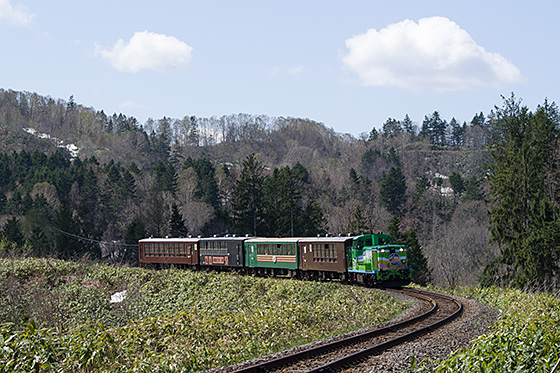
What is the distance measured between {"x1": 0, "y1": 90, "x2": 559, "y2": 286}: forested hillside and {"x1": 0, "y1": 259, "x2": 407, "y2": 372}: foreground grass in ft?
63.7

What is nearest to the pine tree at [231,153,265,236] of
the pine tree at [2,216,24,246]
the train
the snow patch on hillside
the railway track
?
the train

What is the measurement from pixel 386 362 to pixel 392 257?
1685 cm

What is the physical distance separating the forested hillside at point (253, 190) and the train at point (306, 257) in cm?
1358

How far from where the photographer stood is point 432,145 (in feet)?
545

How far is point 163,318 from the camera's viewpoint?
1669cm

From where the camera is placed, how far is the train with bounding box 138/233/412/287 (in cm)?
2795

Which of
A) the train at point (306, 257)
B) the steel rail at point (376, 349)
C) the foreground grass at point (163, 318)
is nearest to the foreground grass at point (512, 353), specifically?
the steel rail at point (376, 349)

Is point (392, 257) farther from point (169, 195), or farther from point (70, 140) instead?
point (70, 140)

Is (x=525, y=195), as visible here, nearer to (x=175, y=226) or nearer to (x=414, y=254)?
(x=414, y=254)

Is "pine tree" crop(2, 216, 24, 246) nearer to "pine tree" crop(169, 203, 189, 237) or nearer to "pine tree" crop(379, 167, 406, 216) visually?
"pine tree" crop(169, 203, 189, 237)

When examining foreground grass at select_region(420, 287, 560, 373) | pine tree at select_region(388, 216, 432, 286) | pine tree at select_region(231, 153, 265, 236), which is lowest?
pine tree at select_region(388, 216, 432, 286)

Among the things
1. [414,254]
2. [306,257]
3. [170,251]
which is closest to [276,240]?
[306,257]

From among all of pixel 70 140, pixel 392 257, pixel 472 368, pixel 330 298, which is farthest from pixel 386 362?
pixel 70 140

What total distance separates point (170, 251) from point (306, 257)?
1783cm
